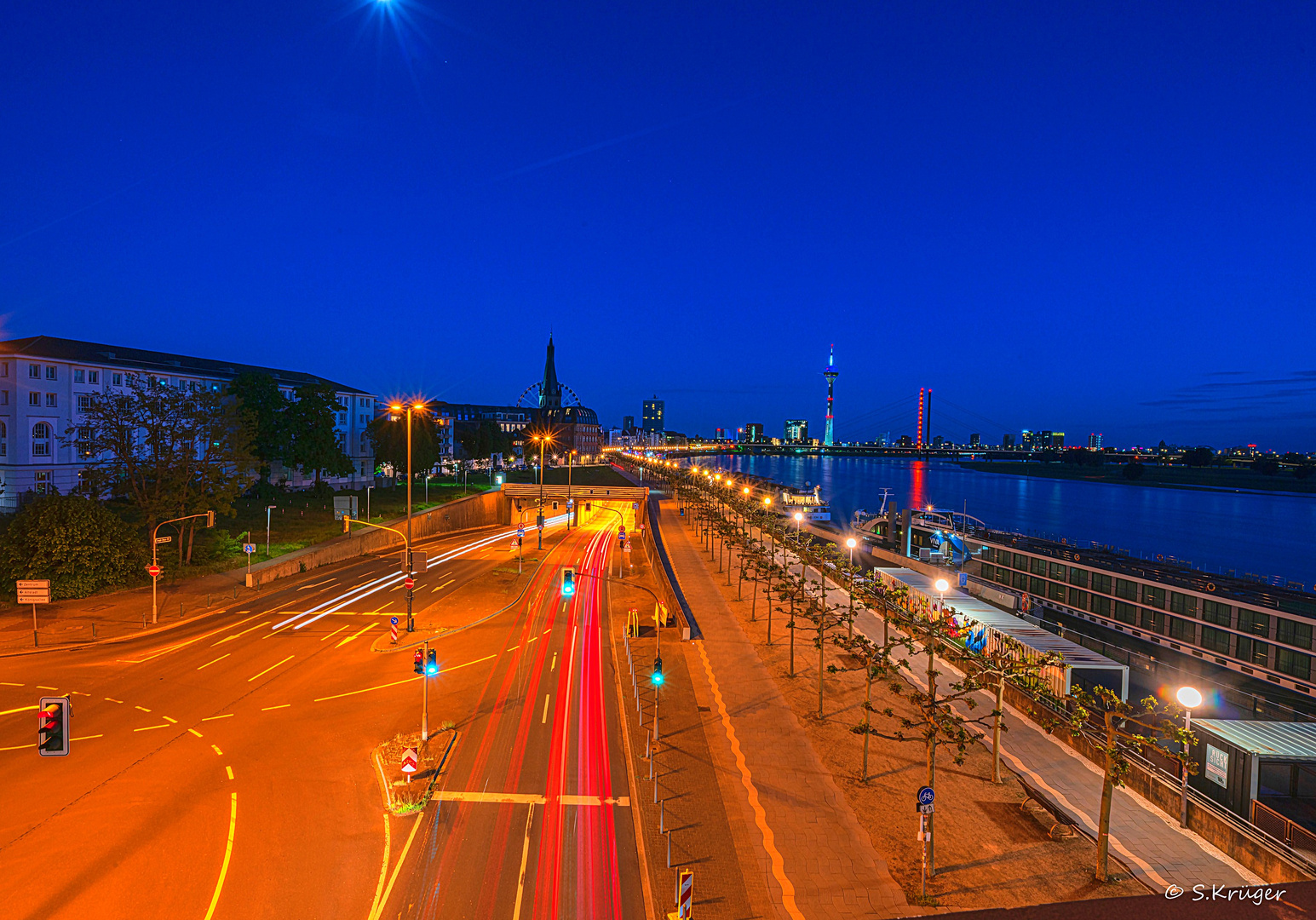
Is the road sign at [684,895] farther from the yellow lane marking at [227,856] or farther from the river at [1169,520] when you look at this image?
the river at [1169,520]

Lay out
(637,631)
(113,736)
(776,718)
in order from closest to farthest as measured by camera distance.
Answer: (113,736) → (776,718) → (637,631)

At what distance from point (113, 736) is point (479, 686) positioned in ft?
40.0

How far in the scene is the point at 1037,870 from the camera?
48.5ft

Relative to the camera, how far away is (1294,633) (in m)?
38.2

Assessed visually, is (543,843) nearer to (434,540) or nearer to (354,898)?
(354,898)

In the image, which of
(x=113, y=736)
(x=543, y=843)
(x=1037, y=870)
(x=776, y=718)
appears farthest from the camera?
(x=776, y=718)

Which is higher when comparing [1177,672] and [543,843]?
[543,843]

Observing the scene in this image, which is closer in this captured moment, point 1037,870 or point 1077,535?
point 1037,870

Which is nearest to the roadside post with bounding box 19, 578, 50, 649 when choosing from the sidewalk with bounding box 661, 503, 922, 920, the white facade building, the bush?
the bush

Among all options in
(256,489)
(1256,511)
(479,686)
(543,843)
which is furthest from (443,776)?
(1256,511)

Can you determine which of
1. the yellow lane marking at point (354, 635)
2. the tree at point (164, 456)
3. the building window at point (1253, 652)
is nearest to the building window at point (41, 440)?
the tree at point (164, 456)

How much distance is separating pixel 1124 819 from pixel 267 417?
79997mm

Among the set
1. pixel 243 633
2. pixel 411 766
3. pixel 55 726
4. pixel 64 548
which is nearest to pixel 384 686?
pixel 411 766

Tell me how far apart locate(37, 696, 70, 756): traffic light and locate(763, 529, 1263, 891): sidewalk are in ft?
79.9
